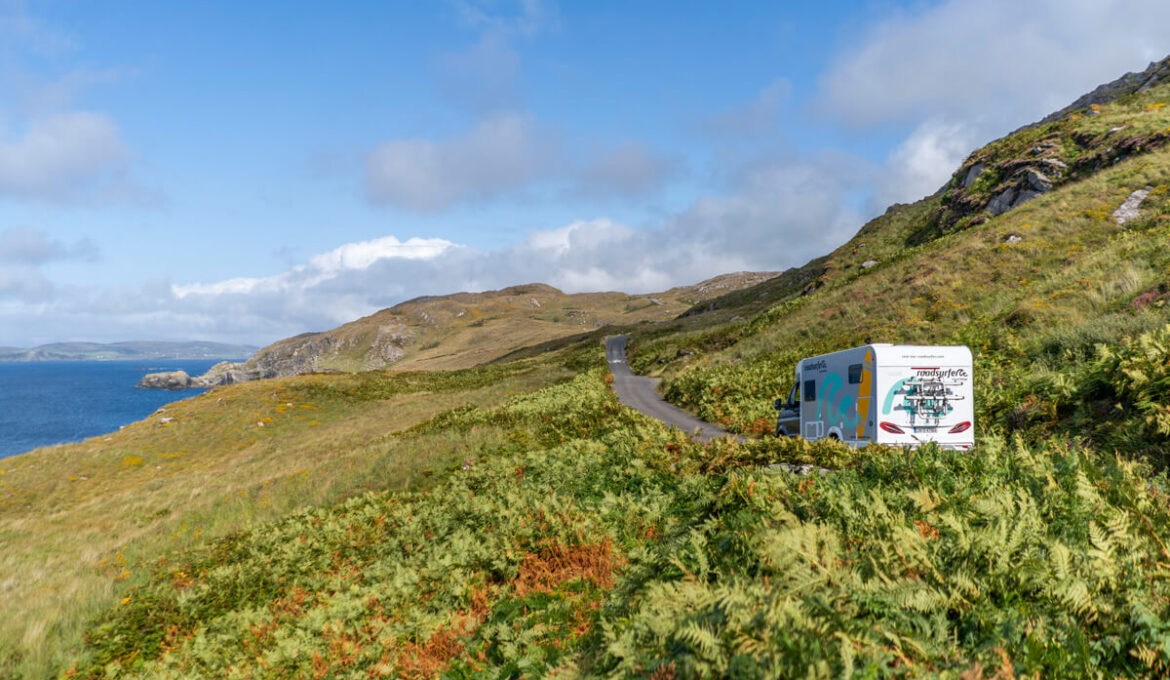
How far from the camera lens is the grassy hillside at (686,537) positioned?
402cm

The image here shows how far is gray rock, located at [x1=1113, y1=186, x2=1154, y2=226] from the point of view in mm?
29531

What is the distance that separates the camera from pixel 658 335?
7375 cm

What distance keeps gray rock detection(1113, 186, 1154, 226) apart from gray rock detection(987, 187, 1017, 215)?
14.9 m

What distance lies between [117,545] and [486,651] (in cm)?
1713

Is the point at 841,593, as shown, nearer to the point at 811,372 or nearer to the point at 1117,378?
the point at 1117,378

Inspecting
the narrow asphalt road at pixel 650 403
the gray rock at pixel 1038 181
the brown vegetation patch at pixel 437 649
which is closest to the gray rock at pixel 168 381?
the narrow asphalt road at pixel 650 403

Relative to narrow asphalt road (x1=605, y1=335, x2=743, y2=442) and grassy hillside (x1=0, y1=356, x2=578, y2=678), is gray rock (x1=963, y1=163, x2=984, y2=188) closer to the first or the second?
narrow asphalt road (x1=605, y1=335, x2=743, y2=442)

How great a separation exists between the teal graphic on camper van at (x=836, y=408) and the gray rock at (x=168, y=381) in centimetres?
20380

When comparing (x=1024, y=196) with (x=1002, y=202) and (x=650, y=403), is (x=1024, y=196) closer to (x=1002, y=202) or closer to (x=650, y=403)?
(x=1002, y=202)

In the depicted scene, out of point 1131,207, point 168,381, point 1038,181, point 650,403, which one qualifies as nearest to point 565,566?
point 650,403

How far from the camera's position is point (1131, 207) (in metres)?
30.4

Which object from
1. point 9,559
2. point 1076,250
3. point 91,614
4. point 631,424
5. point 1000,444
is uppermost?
point 1076,250

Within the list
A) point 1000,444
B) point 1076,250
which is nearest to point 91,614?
point 1000,444

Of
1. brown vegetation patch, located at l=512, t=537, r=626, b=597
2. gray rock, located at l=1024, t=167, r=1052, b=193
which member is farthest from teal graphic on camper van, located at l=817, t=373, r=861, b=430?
gray rock, located at l=1024, t=167, r=1052, b=193
